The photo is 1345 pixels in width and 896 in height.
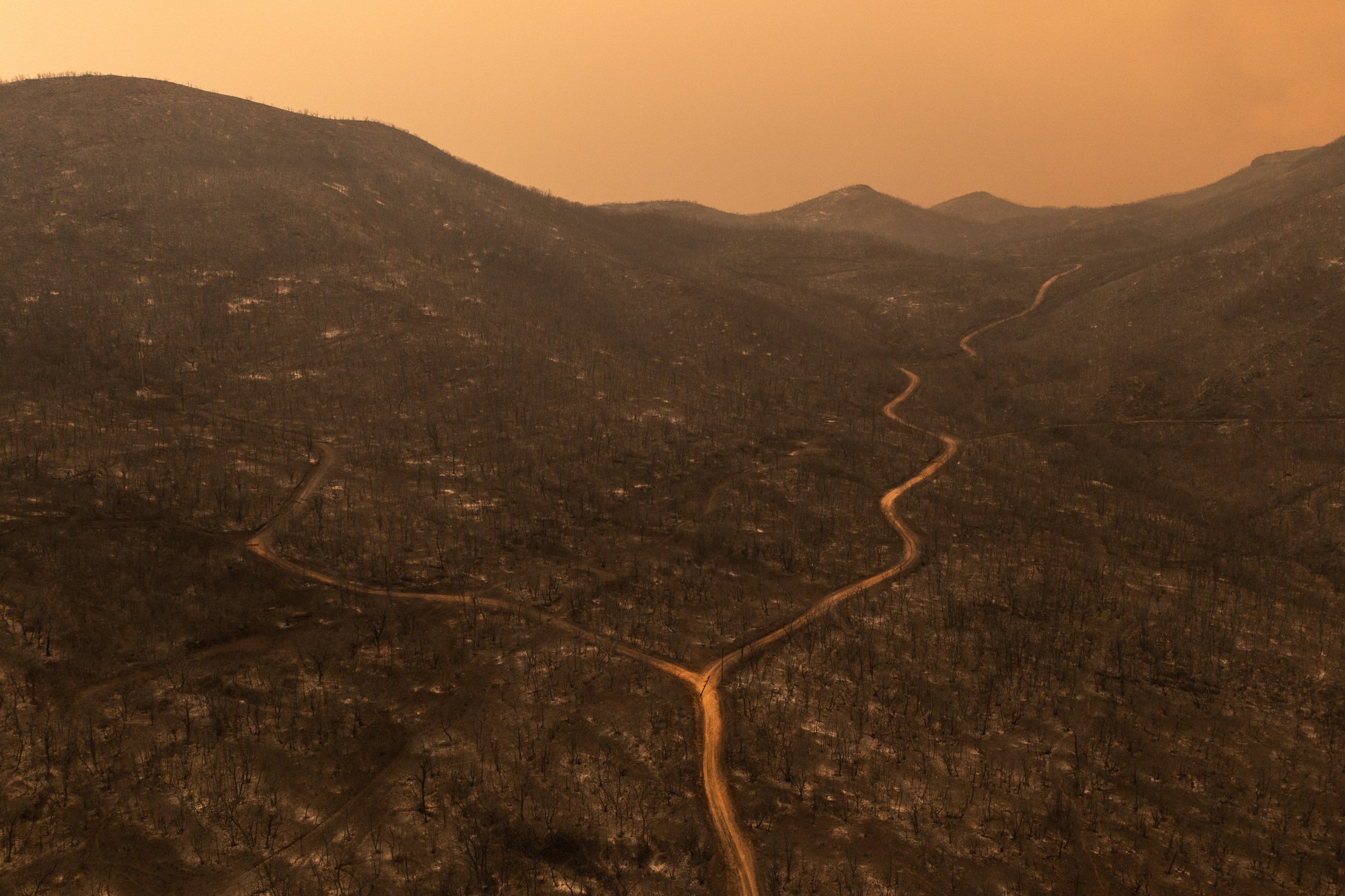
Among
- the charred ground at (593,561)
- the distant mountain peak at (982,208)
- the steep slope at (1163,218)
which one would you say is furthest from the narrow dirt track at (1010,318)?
the distant mountain peak at (982,208)

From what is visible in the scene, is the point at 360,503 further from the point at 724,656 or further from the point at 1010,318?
the point at 1010,318

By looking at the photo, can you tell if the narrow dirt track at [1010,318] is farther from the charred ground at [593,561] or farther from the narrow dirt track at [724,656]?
the narrow dirt track at [724,656]

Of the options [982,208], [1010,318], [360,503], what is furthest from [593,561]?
[982,208]

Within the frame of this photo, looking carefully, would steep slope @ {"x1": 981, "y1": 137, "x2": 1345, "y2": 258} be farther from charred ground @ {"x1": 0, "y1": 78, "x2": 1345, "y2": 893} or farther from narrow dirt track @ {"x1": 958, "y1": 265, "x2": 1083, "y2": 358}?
charred ground @ {"x1": 0, "y1": 78, "x2": 1345, "y2": 893}

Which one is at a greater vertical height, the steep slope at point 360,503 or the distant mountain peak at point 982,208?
the distant mountain peak at point 982,208

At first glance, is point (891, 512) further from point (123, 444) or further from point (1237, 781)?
point (123, 444)

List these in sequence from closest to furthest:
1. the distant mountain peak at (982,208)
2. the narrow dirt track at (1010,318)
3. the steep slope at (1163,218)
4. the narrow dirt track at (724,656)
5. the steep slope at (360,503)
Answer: the steep slope at (360,503) → the narrow dirt track at (724,656) → the narrow dirt track at (1010,318) → the steep slope at (1163,218) → the distant mountain peak at (982,208)

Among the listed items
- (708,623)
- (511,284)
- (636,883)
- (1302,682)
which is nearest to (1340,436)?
(1302,682)

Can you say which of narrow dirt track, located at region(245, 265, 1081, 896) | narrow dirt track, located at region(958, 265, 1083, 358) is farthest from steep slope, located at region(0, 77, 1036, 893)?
narrow dirt track, located at region(958, 265, 1083, 358)
